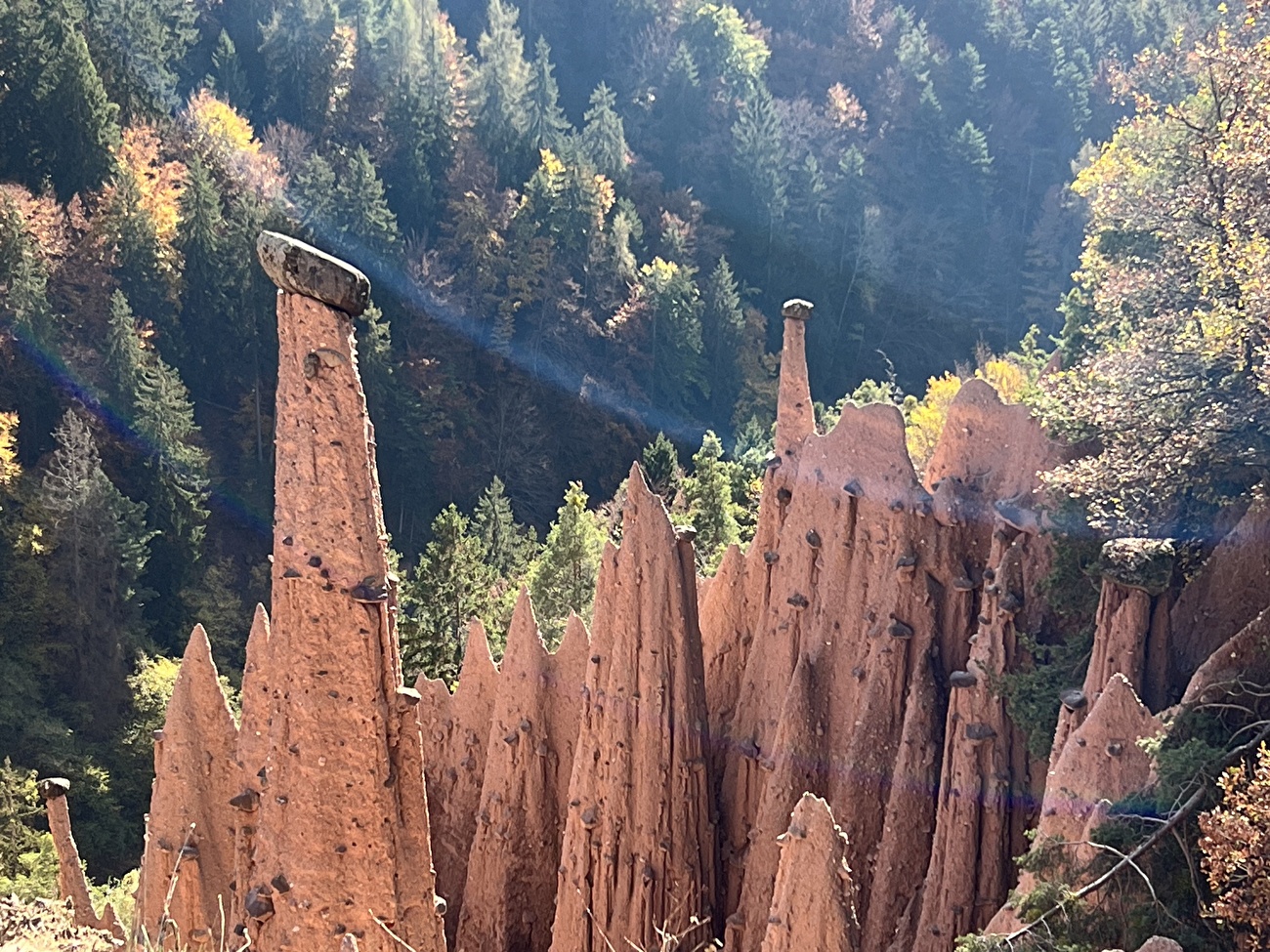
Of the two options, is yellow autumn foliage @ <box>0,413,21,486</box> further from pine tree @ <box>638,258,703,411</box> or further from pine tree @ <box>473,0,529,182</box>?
pine tree @ <box>473,0,529,182</box>

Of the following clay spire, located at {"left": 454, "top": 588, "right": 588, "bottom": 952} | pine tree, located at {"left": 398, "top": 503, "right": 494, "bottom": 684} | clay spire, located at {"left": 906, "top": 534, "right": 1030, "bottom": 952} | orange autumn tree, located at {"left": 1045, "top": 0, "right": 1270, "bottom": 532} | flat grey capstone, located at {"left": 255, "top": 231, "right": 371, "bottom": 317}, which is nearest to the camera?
flat grey capstone, located at {"left": 255, "top": 231, "right": 371, "bottom": 317}

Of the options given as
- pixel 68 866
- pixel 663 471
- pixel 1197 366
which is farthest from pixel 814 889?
pixel 663 471

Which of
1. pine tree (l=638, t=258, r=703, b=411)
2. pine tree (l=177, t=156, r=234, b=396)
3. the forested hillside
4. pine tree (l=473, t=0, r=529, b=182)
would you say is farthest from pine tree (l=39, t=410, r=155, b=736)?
pine tree (l=473, t=0, r=529, b=182)

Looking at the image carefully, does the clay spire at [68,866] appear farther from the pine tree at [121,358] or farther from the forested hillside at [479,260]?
the pine tree at [121,358]

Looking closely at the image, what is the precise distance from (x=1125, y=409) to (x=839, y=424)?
2.51 m

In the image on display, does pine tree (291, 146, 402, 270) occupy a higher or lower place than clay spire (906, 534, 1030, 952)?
higher

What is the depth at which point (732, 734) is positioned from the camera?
1260cm

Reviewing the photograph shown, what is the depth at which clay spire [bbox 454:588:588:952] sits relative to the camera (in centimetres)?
1341

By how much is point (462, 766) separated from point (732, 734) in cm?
364

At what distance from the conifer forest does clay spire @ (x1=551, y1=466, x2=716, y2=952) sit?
2410mm

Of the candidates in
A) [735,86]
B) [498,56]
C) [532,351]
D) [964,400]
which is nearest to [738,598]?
[964,400]

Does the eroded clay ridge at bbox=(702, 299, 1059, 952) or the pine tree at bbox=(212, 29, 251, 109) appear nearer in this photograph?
the eroded clay ridge at bbox=(702, 299, 1059, 952)

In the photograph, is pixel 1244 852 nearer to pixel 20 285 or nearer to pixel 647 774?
pixel 647 774

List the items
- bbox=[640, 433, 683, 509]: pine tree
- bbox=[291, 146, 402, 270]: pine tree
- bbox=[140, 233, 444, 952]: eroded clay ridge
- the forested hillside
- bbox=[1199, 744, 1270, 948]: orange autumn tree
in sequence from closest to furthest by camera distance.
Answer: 1. bbox=[1199, 744, 1270, 948]: orange autumn tree
2. bbox=[140, 233, 444, 952]: eroded clay ridge
3. the forested hillside
4. bbox=[640, 433, 683, 509]: pine tree
5. bbox=[291, 146, 402, 270]: pine tree
